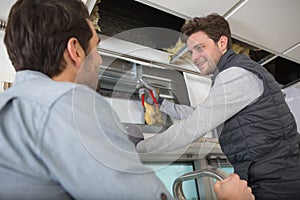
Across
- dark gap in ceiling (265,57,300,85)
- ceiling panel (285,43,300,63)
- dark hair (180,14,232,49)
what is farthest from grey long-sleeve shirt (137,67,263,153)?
dark gap in ceiling (265,57,300,85)

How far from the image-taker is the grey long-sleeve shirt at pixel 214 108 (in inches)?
29.6

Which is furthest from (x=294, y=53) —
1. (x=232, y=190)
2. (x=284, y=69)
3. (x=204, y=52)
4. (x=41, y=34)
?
(x=41, y=34)

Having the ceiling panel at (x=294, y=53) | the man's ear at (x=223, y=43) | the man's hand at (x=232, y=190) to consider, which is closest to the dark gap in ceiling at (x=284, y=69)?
the ceiling panel at (x=294, y=53)

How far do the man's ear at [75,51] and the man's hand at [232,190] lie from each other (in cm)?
52

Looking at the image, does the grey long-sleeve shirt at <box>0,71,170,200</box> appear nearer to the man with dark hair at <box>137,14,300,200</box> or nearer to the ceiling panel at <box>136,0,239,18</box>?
the man with dark hair at <box>137,14,300,200</box>

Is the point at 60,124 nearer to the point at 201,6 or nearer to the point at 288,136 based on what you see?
the point at 288,136

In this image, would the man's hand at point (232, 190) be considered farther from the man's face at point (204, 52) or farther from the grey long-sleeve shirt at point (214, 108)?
the man's face at point (204, 52)

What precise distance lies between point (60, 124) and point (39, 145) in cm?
5

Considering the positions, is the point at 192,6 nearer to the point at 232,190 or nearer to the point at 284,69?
the point at 232,190

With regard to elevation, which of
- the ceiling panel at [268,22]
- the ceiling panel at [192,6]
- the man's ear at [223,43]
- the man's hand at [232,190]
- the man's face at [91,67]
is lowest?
the man's hand at [232,190]

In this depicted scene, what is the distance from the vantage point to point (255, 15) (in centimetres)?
137

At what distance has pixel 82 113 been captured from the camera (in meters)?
0.40

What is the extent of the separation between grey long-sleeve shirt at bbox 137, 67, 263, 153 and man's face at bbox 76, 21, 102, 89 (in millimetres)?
254

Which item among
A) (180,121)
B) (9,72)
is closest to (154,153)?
(180,121)
